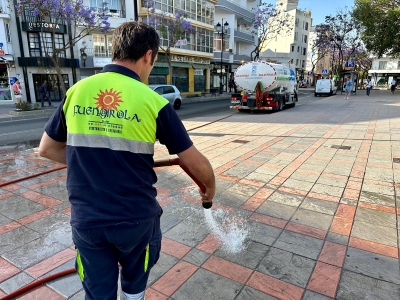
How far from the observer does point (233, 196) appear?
417 cm

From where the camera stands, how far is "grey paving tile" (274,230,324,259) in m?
2.81

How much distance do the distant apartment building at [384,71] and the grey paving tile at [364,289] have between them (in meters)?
59.2

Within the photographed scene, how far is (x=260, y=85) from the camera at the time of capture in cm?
1465

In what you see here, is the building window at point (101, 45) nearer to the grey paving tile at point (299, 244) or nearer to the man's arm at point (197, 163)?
the grey paving tile at point (299, 244)

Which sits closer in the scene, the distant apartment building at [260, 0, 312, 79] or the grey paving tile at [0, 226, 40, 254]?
the grey paving tile at [0, 226, 40, 254]

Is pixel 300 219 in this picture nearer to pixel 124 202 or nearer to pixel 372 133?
pixel 124 202

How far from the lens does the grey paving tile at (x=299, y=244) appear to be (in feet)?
9.22

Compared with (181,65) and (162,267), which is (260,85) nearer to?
(162,267)

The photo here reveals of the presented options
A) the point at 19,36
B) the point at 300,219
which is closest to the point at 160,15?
the point at 19,36

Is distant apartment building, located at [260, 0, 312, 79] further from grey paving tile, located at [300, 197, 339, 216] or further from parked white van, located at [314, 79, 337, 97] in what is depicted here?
grey paving tile, located at [300, 197, 339, 216]

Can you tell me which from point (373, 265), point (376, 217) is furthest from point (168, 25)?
point (373, 265)

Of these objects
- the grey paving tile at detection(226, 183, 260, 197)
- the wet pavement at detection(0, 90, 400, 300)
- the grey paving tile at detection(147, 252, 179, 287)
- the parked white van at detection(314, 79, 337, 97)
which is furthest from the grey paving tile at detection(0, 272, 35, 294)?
the parked white van at detection(314, 79, 337, 97)

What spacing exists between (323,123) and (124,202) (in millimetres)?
10930

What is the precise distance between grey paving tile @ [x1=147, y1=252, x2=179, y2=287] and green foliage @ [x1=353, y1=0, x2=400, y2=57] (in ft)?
111
